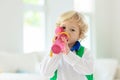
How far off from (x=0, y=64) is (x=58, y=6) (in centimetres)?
142

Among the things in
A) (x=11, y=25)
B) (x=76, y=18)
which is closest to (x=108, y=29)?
(x=11, y=25)

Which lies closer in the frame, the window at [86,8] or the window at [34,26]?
the window at [34,26]

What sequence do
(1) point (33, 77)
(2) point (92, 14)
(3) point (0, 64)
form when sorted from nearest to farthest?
(1) point (33, 77) < (3) point (0, 64) < (2) point (92, 14)

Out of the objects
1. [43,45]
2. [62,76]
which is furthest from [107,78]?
[62,76]

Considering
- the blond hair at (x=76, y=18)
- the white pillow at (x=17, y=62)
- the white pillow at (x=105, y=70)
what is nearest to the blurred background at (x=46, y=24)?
the white pillow at (x=17, y=62)

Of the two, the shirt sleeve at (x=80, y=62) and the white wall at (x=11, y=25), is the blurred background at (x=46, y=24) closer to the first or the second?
the white wall at (x=11, y=25)

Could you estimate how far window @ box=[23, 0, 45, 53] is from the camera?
3.72 meters

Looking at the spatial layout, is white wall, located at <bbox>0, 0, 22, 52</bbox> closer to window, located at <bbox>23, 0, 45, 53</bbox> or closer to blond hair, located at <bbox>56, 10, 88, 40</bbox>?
window, located at <bbox>23, 0, 45, 53</bbox>

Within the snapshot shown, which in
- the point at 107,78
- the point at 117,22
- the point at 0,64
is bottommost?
the point at 107,78

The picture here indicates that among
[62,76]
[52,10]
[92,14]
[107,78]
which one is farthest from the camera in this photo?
[92,14]

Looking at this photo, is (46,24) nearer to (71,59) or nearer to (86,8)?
(86,8)

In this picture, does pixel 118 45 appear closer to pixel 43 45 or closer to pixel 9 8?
pixel 43 45

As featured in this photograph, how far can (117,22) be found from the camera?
442cm

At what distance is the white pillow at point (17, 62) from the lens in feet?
9.27
